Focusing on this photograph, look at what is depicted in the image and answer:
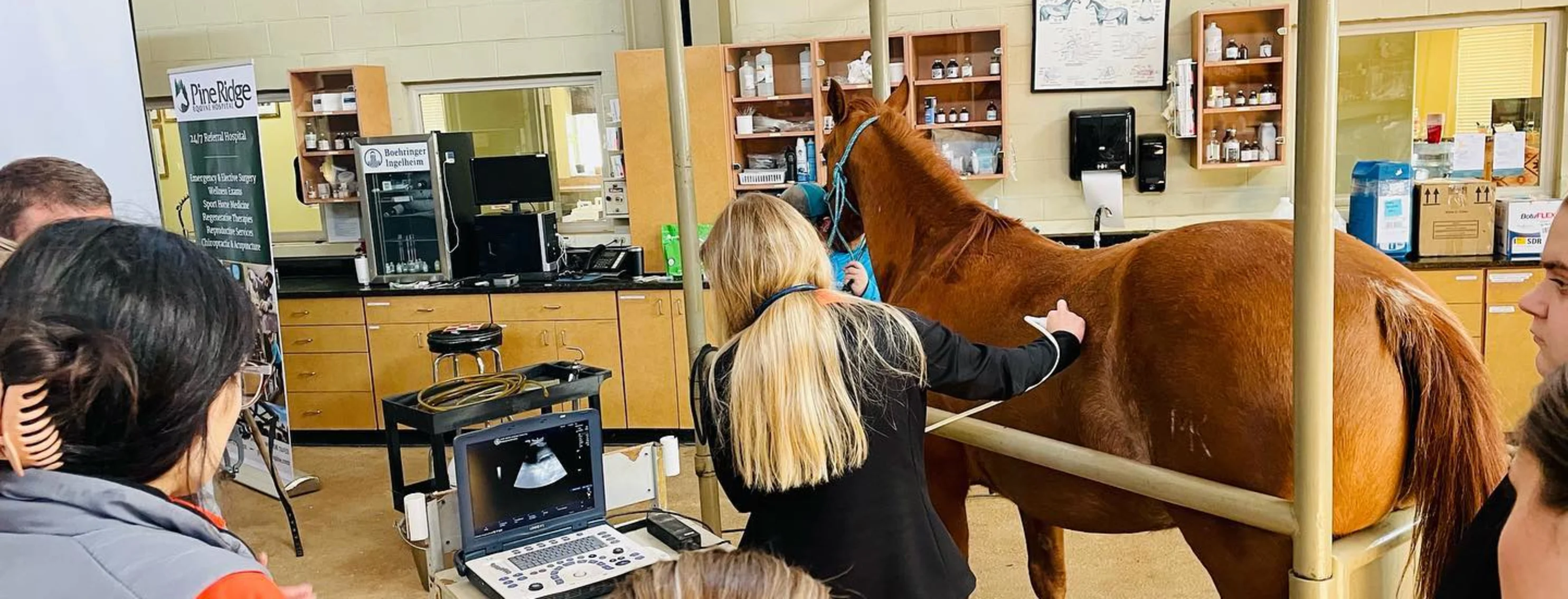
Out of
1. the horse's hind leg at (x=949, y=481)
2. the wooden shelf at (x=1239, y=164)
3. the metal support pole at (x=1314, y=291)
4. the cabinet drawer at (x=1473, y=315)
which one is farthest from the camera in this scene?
the wooden shelf at (x=1239, y=164)

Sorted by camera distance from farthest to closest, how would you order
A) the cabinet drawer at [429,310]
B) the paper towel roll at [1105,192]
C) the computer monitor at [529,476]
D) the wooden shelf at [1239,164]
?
the cabinet drawer at [429,310] < the wooden shelf at [1239,164] < the paper towel roll at [1105,192] < the computer monitor at [529,476]

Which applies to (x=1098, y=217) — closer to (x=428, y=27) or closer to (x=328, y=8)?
(x=428, y=27)

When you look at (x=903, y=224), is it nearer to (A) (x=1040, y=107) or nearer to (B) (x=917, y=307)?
(B) (x=917, y=307)

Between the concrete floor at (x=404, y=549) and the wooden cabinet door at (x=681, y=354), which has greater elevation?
the wooden cabinet door at (x=681, y=354)

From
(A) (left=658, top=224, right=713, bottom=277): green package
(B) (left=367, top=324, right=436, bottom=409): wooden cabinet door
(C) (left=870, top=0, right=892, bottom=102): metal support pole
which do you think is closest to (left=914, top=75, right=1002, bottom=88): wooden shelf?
(A) (left=658, top=224, right=713, bottom=277): green package

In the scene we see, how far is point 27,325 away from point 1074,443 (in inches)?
71.3

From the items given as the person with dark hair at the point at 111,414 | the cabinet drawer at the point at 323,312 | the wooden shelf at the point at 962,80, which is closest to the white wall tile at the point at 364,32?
the cabinet drawer at the point at 323,312

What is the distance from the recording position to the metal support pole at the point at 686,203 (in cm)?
242

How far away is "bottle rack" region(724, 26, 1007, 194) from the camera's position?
568 centimetres

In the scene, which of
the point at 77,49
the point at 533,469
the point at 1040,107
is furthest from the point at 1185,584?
the point at 77,49

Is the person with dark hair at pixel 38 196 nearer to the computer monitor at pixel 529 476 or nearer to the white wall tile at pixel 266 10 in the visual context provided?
the computer monitor at pixel 529 476

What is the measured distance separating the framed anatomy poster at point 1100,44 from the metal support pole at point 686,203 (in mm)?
3677

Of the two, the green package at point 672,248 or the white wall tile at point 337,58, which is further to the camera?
the white wall tile at point 337,58

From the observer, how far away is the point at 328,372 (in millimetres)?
5953
